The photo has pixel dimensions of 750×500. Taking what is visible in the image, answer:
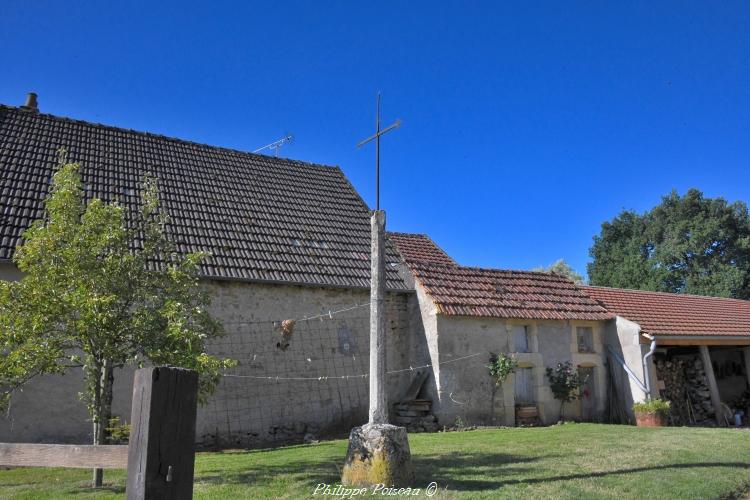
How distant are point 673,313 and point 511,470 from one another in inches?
510

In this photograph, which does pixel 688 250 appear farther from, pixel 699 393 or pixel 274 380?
pixel 274 380

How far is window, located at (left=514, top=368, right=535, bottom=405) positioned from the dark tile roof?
4.80 feet

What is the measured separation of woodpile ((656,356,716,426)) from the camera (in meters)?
16.9

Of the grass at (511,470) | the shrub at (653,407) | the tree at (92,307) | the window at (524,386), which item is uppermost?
the tree at (92,307)

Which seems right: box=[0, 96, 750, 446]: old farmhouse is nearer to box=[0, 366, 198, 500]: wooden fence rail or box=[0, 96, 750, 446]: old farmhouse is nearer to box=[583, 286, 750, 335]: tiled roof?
box=[583, 286, 750, 335]: tiled roof

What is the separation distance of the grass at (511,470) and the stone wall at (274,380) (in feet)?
4.34

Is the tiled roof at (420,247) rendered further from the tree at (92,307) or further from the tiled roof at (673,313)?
the tree at (92,307)

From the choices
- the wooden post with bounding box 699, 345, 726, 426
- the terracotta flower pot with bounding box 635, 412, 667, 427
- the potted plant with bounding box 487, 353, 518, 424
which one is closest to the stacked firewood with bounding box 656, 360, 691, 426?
the wooden post with bounding box 699, 345, 726, 426

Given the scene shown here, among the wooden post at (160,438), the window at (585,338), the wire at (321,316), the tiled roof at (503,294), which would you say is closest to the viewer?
the wooden post at (160,438)

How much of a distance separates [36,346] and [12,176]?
7.68 meters

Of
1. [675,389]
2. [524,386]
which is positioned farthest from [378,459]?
[675,389]

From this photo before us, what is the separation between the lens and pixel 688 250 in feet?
109

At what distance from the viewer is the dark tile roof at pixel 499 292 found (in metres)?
14.4

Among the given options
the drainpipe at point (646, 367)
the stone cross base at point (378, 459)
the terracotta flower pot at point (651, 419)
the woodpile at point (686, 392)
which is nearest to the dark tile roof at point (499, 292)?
the drainpipe at point (646, 367)
